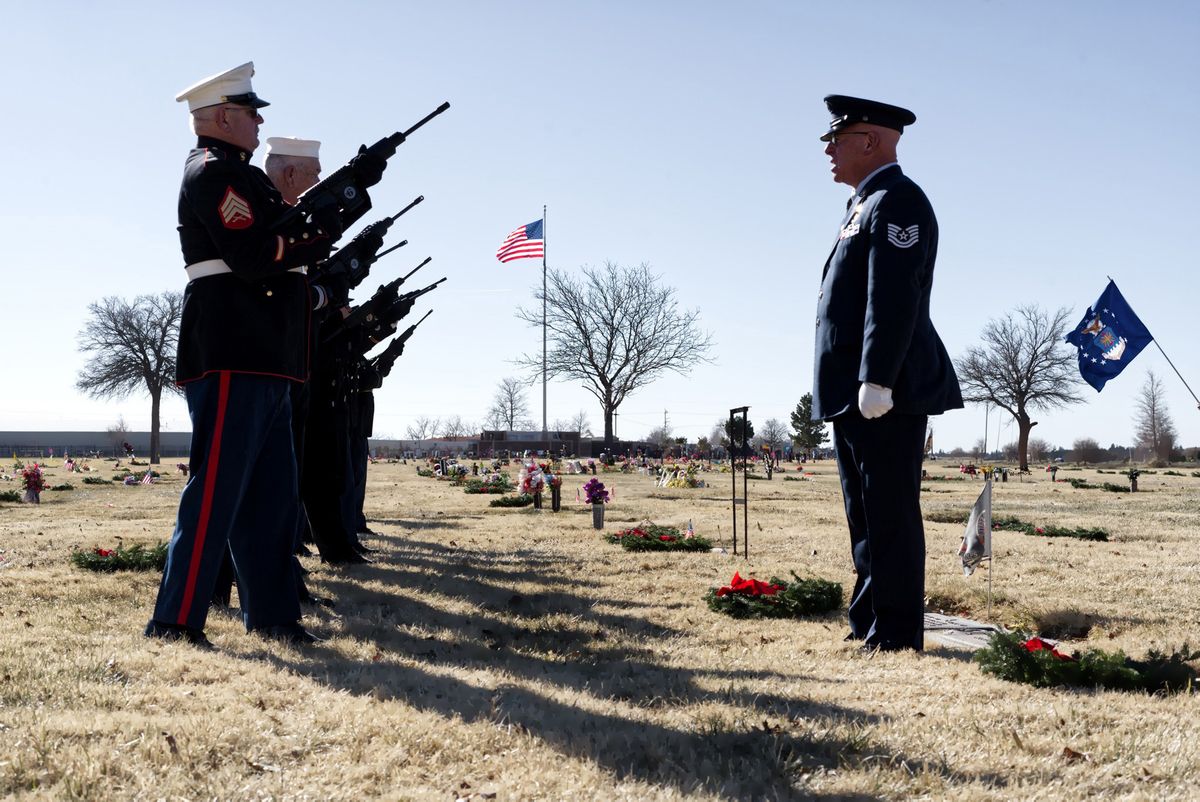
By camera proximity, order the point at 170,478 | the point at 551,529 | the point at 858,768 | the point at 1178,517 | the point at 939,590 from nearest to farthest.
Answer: the point at 858,768, the point at 939,590, the point at 551,529, the point at 1178,517, the point at 170,478

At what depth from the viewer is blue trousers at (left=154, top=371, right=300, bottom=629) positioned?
4199mm

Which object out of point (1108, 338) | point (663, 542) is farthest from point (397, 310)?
point (1108, 338)

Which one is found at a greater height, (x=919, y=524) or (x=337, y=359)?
(x=337, y=359)

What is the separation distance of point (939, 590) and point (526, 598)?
9.85 ft

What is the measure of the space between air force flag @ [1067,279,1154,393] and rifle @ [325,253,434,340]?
9596mm

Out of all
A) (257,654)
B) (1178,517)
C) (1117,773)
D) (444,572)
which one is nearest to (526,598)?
(444,572)

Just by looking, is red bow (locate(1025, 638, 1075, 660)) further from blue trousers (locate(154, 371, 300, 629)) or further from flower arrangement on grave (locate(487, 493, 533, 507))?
flower arrangement on grave (locate(487, 493, 533, 507))

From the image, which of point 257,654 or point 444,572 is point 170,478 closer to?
point 444,572

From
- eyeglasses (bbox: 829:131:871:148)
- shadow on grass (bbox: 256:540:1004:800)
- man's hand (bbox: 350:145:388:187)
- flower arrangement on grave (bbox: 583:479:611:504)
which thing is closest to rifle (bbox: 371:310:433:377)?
flower arrangement on grave (bbox: 583:479:611:504)

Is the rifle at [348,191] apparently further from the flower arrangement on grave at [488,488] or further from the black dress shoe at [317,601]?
the flower arrangement on grave at [488,488]

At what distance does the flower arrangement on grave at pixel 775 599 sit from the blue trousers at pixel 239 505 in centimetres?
273

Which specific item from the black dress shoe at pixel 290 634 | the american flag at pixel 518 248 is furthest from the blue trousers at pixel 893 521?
the american flag at pixel 518 248

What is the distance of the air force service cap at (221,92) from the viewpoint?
4512 mm

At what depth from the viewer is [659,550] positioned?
9789 mm
